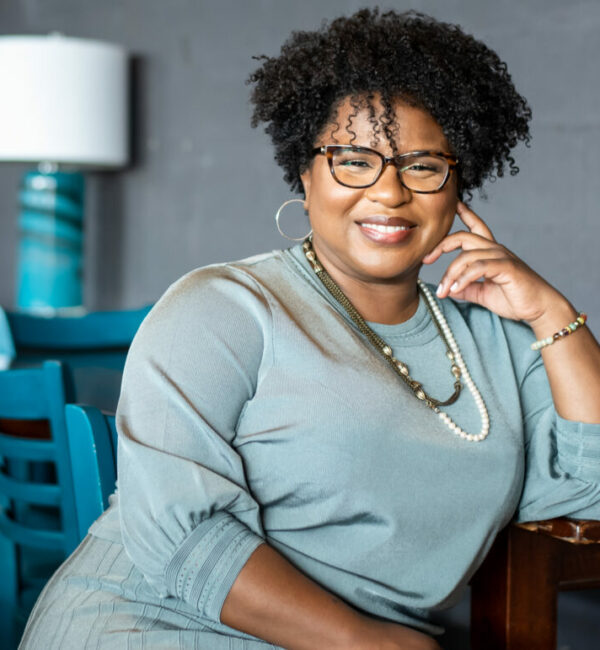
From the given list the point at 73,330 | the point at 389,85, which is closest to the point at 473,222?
the point at 389,85

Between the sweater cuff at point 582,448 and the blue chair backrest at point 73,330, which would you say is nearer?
the sweater cuff at point 582,448

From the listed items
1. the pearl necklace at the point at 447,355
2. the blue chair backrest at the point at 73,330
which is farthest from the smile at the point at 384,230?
the blue chair backrest at the point at 73,330

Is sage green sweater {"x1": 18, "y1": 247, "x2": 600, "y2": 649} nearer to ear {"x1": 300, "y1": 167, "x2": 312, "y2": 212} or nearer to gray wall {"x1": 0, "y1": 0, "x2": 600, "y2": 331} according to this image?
ear {"x1": 300, "y1": 167, "x2": 312, "y2": 212}

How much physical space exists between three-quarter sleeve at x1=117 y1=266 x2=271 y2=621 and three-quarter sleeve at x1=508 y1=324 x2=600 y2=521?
1.48 feet

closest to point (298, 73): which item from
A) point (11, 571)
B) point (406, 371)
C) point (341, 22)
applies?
point (341, 22)

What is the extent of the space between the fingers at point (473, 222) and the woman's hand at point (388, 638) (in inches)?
25.2

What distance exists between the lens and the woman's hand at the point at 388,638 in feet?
3.89

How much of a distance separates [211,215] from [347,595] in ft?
9.15

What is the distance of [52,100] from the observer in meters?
3.71

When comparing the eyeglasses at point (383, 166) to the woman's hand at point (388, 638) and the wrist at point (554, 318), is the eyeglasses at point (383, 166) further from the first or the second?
the woman's hand at point (388, 638)

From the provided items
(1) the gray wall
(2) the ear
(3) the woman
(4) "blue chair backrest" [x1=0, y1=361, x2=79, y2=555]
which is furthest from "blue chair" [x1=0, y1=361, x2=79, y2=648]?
(1) the gray wall

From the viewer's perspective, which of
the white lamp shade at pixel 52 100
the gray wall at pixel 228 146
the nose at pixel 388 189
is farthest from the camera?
the white lamp shade at pixel 52 100

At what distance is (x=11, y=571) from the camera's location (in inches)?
85.1

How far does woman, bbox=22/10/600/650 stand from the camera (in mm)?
1188
